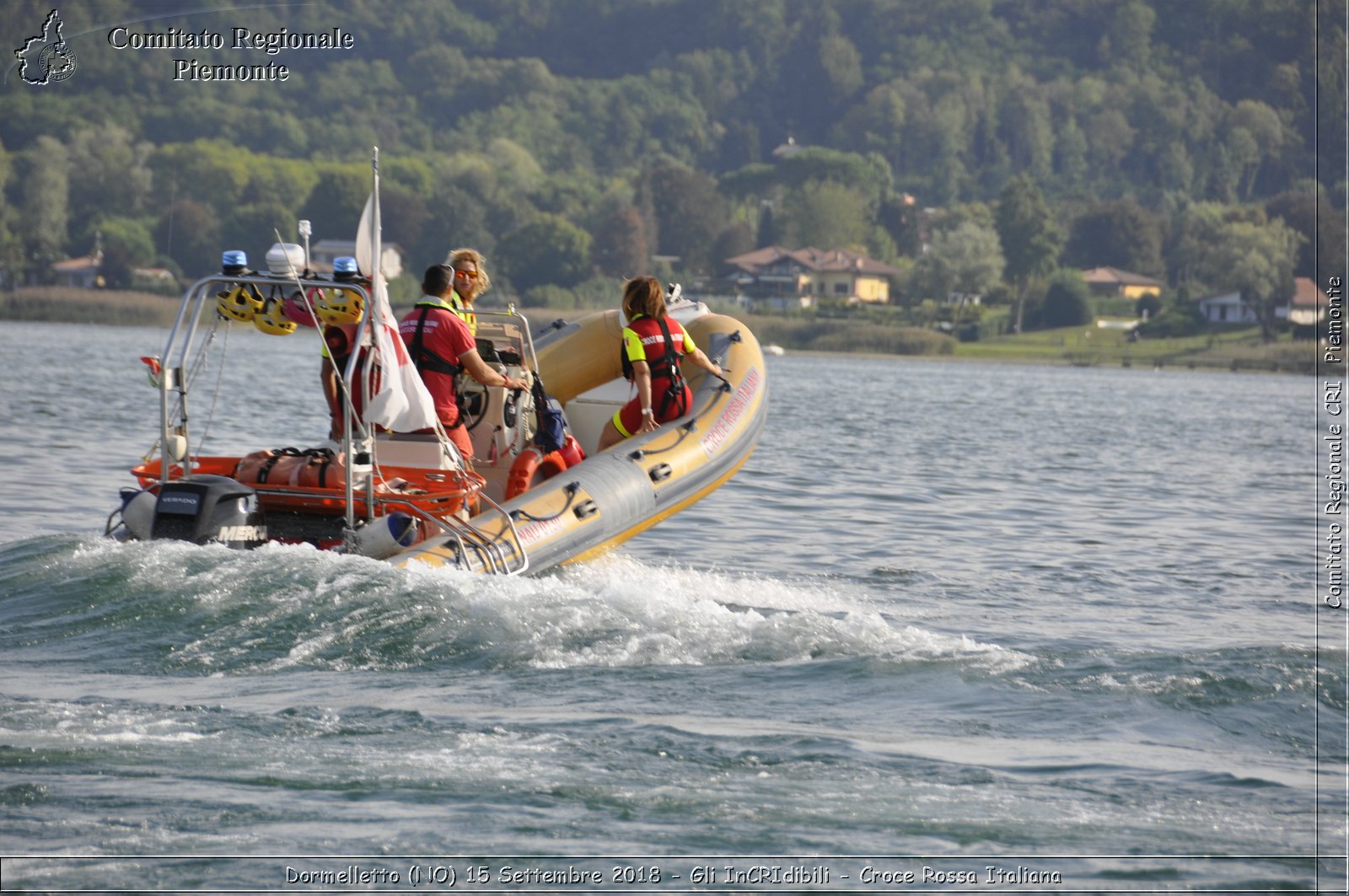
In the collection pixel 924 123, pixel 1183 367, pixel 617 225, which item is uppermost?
pixel 924 123

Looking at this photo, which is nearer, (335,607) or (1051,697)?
(1051,697)

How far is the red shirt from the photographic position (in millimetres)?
7027

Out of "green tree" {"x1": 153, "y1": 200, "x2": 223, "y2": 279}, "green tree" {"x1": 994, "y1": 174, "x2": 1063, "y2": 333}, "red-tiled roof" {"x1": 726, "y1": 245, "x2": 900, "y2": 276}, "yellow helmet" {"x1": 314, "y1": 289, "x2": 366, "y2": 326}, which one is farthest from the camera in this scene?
"red-tiled roof" {"x1": 726, "y1": 245, "x2": 900, "y2": 276}

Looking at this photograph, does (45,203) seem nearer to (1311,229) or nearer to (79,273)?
(79,273)

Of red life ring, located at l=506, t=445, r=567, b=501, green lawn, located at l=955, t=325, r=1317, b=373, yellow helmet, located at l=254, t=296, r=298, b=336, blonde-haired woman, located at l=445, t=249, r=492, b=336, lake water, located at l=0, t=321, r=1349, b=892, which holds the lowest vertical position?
green lawn, located at l=955, t=325, r=1317, b=373

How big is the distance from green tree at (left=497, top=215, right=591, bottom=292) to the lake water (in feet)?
222

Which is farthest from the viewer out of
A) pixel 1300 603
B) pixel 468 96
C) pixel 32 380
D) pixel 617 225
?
pixel 468 96

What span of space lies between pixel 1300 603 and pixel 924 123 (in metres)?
130

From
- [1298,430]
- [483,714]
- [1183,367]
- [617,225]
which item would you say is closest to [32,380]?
[1298,430]

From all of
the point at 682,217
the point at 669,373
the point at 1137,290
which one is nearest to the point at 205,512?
the point at 669,373

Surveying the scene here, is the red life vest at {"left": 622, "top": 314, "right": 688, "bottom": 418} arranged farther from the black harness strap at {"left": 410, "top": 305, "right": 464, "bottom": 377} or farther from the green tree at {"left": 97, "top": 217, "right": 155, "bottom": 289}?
the green tree at {"left": 97, "top": 217, "right": 155, "bottom": 289}

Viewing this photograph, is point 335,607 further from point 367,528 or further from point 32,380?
point 32,380

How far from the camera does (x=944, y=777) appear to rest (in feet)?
15.6

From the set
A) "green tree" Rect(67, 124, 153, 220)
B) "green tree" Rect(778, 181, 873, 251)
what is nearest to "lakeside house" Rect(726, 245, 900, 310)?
"green tree" Rect(778, 181, 873, 251)
